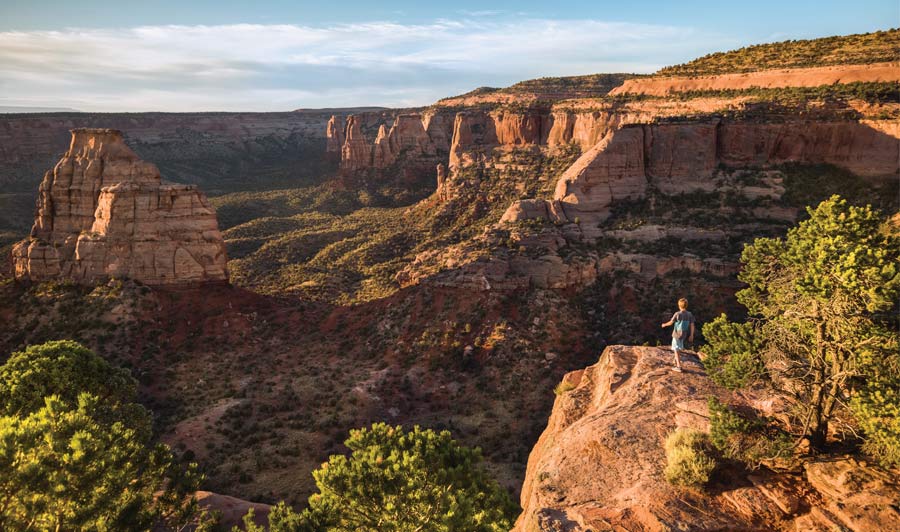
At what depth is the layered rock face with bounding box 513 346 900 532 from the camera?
10820 mm

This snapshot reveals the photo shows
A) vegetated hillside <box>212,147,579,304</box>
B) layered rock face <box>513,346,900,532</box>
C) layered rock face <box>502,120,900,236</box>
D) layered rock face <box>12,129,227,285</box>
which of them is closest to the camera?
layered rock face <box>513,346,900,532</box>

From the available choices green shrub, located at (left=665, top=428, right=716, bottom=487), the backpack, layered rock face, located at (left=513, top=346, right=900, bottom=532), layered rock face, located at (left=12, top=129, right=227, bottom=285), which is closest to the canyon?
layered rock face, located at (left=12, top=129, right=227, bottom=285)

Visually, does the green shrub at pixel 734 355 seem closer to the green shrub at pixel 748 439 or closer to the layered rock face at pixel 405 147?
the green shrub at pixel 748 439

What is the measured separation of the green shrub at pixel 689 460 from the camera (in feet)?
39.8

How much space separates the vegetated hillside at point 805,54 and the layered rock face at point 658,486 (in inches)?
2052

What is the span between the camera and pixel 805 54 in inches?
2260

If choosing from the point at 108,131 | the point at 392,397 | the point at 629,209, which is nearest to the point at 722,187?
the point at 629,209

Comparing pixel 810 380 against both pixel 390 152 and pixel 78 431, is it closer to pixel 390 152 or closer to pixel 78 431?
pixel 78 431

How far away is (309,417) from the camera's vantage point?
110 feet

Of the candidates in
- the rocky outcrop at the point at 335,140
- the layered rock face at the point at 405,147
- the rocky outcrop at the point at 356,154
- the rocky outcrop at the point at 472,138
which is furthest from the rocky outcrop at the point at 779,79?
the rocky outcrop at the point at 335,140

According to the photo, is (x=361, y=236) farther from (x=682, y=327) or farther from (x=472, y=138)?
(x=682, y=327)

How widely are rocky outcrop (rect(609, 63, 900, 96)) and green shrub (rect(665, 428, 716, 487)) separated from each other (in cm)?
5137

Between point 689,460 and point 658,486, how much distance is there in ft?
3.40

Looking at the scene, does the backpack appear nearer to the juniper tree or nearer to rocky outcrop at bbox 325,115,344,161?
the juniper tree
